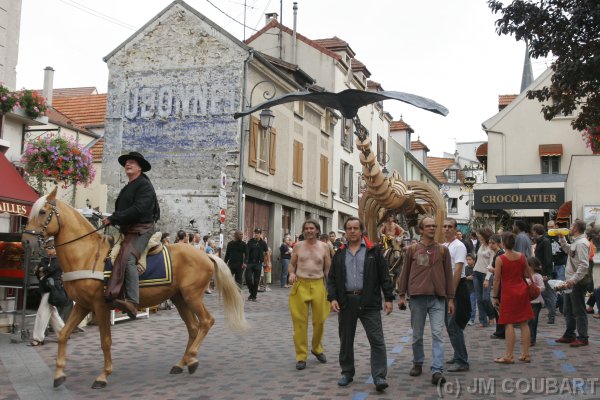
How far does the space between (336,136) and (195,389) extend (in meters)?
27.5

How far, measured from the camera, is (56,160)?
13430 millimetres

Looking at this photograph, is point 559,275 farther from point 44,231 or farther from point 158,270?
point 44,231

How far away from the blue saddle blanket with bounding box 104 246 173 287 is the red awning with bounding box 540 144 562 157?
2736 centimetres

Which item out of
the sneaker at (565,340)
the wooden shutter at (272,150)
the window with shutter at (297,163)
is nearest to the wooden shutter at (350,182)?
the window with shutter at (297,163)

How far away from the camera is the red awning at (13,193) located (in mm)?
11258

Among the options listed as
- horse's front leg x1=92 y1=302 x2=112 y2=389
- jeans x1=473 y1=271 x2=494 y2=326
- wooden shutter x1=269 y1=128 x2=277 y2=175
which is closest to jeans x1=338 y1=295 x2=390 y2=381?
horse's front leg x1=92 y1=302 x2=112 y2=389

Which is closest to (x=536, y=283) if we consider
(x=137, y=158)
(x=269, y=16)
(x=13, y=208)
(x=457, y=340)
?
(x=457, y=340)

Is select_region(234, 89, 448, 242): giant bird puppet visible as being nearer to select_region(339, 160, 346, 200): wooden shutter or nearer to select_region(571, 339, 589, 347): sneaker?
select_region(571, 339, 589, 347): sneaker

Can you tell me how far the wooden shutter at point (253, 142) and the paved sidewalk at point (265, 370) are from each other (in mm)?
12793

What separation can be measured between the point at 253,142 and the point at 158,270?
16.6m

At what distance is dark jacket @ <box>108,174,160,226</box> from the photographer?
7430mm

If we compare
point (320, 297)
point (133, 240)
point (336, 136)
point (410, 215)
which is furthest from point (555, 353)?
point (336, 136)

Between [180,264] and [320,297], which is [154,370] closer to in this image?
[180,264]

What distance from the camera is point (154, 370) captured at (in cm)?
816
